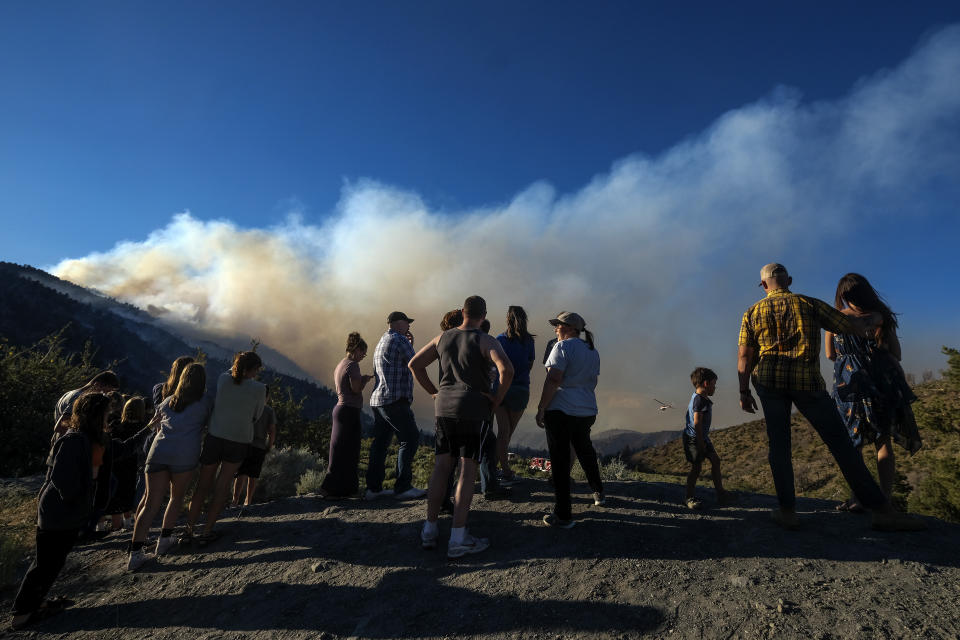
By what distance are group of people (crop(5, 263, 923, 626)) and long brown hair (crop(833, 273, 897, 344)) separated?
0.04ft

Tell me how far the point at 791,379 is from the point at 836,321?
676mm

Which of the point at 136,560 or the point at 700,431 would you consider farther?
the point at 700,431

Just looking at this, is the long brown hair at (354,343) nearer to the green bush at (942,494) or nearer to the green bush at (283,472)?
the green bush at (283,472)

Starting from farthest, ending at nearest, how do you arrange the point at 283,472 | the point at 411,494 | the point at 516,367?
the point at 283,472, the point at 411,494, the point at 516,367

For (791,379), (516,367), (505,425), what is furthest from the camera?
(505,425)

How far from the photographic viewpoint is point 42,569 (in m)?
4.68

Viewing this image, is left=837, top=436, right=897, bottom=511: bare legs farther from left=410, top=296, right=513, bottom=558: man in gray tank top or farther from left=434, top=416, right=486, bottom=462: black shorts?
left=434, top=416, right=486, bottom=462: black shorts

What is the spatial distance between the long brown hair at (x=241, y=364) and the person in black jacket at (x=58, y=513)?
138 centimetres

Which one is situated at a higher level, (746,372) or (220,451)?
(746,372)

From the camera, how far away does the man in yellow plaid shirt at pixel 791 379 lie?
14.8 feet

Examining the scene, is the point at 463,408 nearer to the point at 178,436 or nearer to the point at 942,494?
the point at 178,436

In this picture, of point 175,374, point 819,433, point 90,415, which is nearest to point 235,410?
point 175,374

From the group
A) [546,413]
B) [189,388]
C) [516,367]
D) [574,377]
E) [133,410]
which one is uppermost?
[516,367]

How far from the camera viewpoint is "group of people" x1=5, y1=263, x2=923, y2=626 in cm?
464
